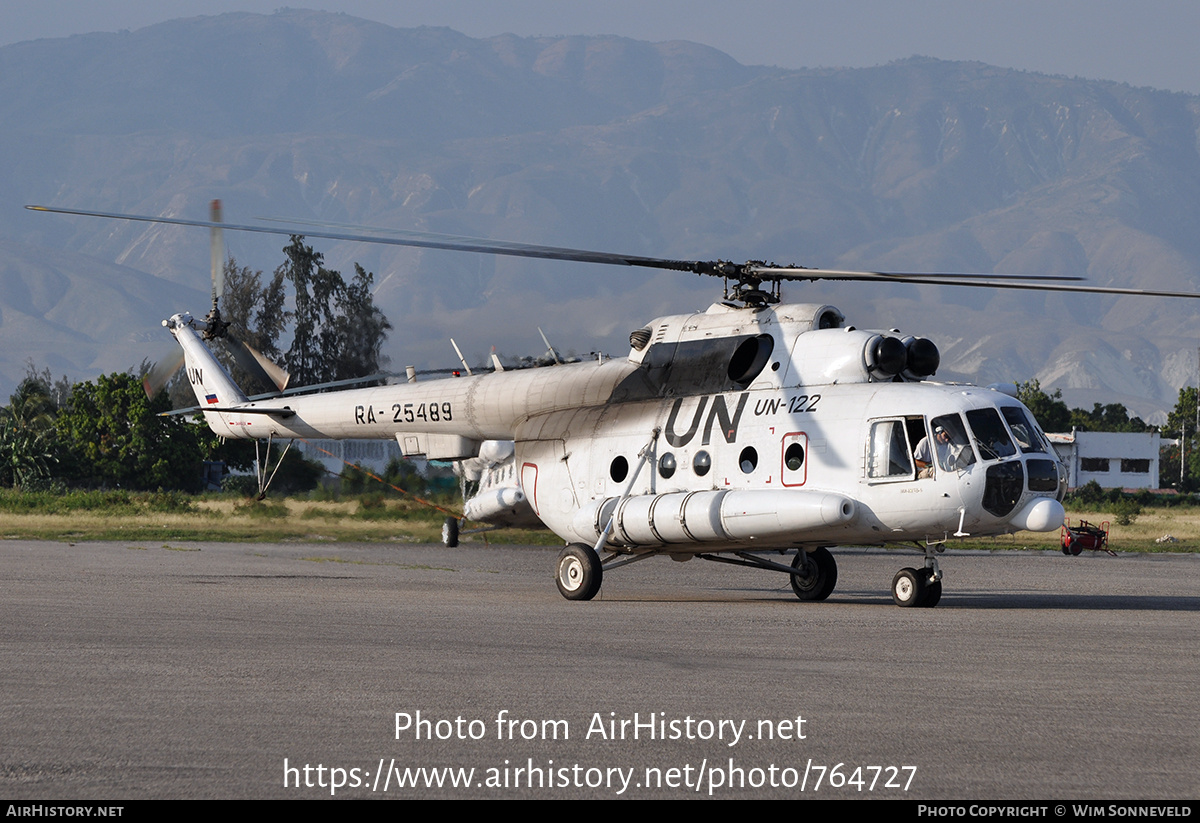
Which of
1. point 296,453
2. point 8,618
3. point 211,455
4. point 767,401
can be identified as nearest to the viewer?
point 8,618

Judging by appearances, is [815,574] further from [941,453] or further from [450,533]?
[450,533]

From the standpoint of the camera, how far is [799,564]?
70.3 ft

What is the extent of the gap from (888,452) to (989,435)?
4.24 ft

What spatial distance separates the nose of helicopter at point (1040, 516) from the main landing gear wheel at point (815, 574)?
13.2 ft

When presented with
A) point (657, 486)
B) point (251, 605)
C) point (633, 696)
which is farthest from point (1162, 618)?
point (251, 605)

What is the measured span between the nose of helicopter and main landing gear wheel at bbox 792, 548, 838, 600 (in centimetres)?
402

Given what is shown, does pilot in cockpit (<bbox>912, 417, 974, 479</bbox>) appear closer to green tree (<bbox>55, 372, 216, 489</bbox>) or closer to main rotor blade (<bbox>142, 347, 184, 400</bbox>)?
main rotor blade (<bbox>142, 347, 184, 400</bbox>)

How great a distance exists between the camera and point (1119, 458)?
138m

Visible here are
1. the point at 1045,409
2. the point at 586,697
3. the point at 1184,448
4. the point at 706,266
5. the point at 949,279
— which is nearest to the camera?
the point at 586,697

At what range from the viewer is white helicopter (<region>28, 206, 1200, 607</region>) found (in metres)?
17.8

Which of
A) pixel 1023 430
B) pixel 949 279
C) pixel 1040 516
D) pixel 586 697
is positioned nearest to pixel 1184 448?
pixel 1023 430

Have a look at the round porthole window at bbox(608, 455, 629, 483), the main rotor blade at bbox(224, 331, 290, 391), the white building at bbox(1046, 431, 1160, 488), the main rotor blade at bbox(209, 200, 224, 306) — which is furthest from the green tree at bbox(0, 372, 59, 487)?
the white building at bbox(1046, 431, 1160, 488)

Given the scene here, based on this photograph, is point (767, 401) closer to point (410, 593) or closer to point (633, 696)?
point (410, 593)
